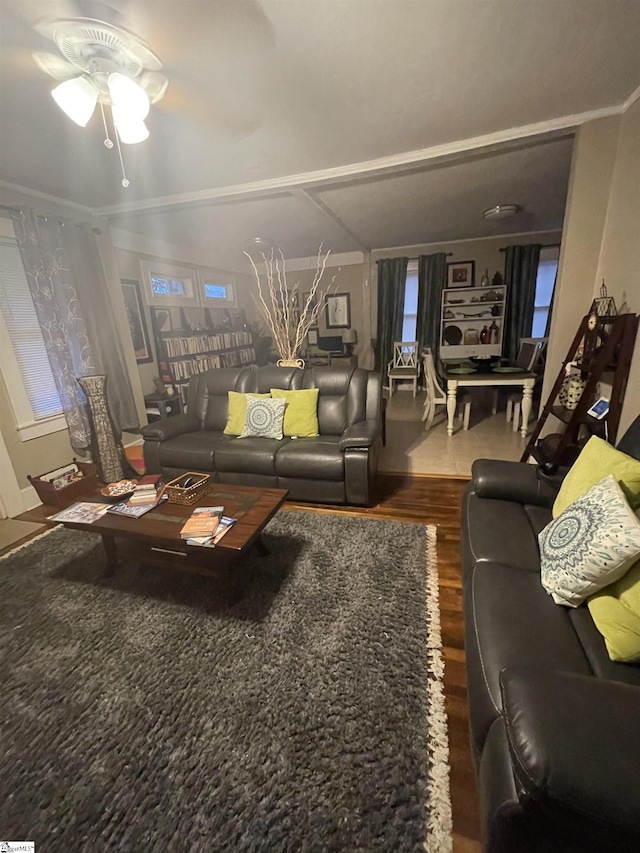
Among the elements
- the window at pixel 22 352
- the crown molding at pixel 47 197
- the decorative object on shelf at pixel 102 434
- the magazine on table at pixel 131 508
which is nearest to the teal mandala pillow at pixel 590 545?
the magazine on table at pixel 131 508

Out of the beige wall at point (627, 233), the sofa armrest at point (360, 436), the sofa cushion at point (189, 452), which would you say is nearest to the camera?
the beige wall at point (627, 233)

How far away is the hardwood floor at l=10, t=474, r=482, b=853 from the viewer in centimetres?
99

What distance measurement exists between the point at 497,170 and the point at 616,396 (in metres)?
2.13

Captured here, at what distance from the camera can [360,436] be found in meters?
2.43

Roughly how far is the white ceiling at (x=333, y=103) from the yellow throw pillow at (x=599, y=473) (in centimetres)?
178

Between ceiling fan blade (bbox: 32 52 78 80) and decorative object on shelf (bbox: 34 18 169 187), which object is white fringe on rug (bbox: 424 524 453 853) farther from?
ceiling fan blade (bbox: 32 52 78 80)

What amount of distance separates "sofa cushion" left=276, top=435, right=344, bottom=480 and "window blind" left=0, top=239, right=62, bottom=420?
7.05 feet

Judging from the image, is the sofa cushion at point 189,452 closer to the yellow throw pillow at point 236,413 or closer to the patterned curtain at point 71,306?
the yellow throw pillow at point 236,413

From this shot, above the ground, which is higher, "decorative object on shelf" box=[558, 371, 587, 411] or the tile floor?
"decorative object on shelf" box=[558, 371, 587, 411]

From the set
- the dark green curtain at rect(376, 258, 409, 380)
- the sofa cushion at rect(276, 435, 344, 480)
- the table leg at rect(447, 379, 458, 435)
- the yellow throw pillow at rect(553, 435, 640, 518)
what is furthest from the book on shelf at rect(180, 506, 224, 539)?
the dark green curtain at rect(376, 258, 409, 380)

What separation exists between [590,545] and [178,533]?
5.09ft

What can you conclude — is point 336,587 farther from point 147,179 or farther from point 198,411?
point 147,179

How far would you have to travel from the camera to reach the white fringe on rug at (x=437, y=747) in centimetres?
93

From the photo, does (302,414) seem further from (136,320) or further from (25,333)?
(136,320)
